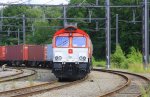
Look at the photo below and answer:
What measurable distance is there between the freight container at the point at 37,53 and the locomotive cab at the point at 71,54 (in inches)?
789

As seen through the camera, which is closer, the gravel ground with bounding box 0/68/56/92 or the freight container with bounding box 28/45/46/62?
the gravel ground with bounding box 0/68/56/92

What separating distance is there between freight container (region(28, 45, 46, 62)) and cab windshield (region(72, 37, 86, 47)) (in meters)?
20.1

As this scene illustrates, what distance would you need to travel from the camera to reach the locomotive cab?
23.1m

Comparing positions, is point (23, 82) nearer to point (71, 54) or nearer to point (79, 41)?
point (71, 54)

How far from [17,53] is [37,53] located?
502cm

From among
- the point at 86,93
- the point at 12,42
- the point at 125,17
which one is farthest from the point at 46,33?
the point at 86,93

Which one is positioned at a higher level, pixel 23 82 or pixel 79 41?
pixel 79 41

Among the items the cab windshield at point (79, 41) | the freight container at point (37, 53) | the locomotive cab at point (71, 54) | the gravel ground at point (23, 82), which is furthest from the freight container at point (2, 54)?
the cab windshield at point (79, 41)

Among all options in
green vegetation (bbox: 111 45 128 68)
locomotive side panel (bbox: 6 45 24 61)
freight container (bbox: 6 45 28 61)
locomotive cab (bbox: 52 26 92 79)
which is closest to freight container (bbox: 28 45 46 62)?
freight container (bbox: 6 45 28 61)

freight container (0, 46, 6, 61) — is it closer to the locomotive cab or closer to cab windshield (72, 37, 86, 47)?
the locomotive cab

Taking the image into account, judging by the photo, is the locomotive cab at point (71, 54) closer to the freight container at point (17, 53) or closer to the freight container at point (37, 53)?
the freight container at point (37, 53)

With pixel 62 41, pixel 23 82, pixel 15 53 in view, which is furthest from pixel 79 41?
pixel 15 53

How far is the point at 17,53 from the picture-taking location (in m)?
50.6

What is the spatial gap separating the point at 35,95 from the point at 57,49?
765cm
